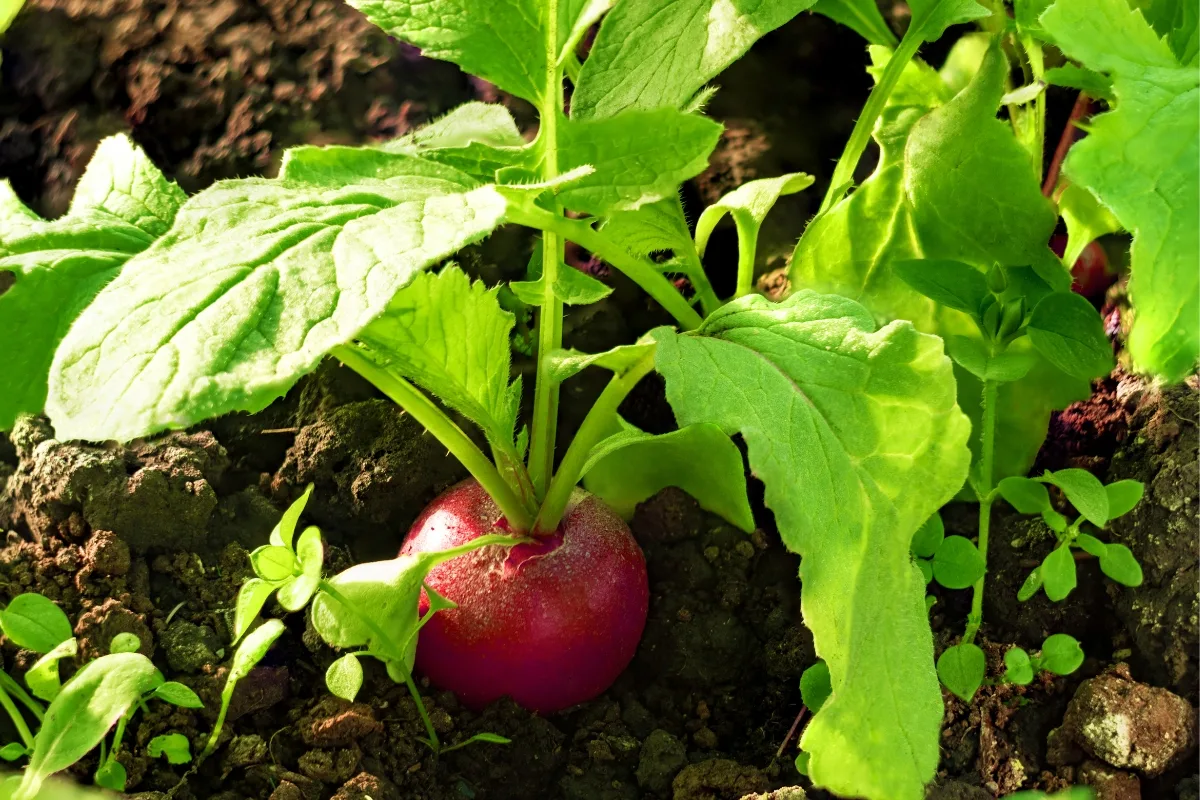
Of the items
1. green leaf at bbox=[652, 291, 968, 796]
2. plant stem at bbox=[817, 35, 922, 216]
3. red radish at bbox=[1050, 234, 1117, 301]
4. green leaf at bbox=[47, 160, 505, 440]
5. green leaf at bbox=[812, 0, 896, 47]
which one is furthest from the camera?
red radish at bbox=[1050, 234, 1117, 301]

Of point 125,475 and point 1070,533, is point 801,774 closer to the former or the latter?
point 1070,533

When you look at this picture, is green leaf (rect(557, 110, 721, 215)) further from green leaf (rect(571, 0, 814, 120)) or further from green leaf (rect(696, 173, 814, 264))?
green leaf (rect(696, 173, 814, 264))

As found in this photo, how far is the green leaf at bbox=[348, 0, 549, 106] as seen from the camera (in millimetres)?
1058

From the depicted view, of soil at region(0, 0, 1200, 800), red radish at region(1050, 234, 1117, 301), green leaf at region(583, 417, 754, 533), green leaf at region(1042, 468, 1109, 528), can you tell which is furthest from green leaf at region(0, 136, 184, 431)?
red radish at region(1050, 234, 1117, 301)

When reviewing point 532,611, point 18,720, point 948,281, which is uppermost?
point 948,281

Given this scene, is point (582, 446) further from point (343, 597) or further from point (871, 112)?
point (871, 112)

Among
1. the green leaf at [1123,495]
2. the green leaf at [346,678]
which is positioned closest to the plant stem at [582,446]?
the green leaf at [346,678]

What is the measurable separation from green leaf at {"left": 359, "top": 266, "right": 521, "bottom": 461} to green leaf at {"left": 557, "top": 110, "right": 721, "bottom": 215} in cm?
15

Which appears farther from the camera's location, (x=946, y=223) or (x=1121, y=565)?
(x=946, y=223)

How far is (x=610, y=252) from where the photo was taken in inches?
42.3

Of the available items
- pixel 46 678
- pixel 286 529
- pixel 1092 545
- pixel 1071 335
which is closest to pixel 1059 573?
pixel 1092 545

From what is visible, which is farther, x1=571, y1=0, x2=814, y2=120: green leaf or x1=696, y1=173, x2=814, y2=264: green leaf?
x1=696, y1=173, x2=814, y2=264: green leaf

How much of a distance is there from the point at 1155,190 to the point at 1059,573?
0.45 meters

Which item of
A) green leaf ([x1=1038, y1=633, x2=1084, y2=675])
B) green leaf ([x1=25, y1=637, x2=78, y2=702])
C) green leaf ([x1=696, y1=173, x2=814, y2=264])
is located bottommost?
green leaf ([x1=1038, y1=633, x2=1084, y2=675])
